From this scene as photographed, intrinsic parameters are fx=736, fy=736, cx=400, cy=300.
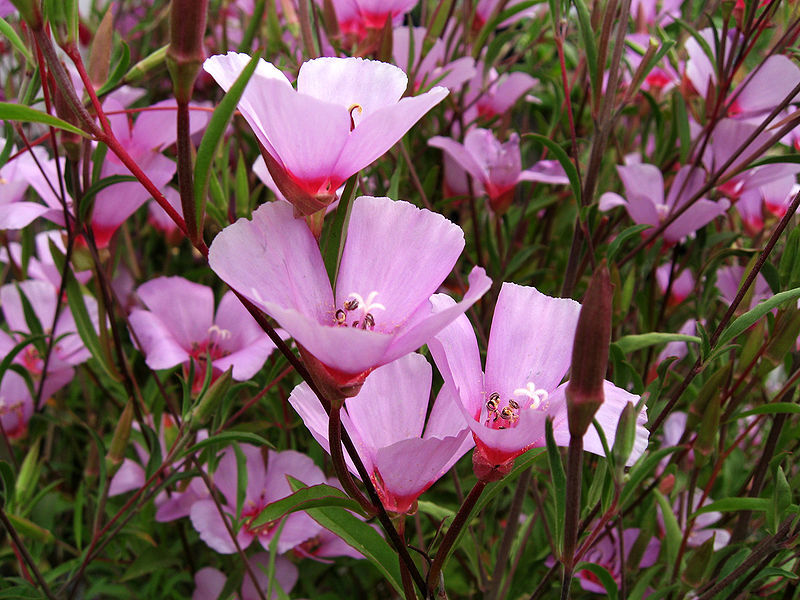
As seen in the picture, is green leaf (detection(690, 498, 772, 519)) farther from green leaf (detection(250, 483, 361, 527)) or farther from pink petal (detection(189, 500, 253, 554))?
pink petal (detection(189, 500, 253, 554))

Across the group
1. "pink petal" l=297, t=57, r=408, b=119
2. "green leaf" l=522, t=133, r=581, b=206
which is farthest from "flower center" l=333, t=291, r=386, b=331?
"green leaf" l=522, t=133, r=581, b=206

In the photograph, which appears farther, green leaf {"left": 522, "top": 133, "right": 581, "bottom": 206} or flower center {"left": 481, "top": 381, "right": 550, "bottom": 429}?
green leaf {"left": 522, "top": 133, "right": 581, "bottom": 206}

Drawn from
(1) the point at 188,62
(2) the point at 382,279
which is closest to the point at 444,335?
(2) the point at 382,279

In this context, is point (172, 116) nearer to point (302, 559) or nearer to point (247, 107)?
point (247, 107)

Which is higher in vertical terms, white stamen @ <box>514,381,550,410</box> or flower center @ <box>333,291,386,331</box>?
flower center @ <box>333,291,386,331</box>

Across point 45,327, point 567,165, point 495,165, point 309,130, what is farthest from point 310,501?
point 45,327

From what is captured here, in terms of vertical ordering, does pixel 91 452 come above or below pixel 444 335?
below

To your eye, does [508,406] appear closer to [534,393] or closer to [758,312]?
[534,393]
